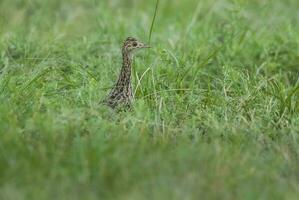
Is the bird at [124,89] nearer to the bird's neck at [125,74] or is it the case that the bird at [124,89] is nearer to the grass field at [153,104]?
the bird's neck at [125,74]

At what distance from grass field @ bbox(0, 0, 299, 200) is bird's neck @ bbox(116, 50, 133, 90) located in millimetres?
216

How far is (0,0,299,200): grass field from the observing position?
19.0 ft

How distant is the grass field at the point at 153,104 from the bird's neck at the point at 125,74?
0.22 m

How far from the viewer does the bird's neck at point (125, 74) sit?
7.23 metres

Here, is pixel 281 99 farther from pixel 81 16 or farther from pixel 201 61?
pixel 81 16

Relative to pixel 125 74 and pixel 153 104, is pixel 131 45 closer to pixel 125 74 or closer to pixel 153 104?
→ pixel 125 74

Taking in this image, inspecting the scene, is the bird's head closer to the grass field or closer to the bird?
the bird

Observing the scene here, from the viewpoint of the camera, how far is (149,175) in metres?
5.81

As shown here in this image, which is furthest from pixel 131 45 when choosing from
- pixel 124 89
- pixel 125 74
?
pixel 124 89

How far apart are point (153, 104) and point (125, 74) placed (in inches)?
12.6

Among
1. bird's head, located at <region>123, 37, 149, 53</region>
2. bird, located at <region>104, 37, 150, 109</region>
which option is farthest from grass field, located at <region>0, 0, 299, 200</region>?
bird's head, located at <region>123, 37, 149, 53</region>

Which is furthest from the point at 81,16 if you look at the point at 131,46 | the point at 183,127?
the point at 183,127

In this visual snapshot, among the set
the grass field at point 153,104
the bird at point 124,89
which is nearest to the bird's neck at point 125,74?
the bird at point 124,89

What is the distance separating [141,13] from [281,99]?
3.54 m
